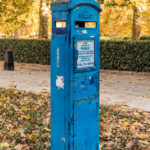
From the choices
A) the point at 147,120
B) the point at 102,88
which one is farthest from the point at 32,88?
the point at 147,120

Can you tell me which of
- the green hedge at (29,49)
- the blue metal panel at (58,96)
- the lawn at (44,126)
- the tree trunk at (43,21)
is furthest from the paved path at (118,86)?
the tree trunk at (43,21)

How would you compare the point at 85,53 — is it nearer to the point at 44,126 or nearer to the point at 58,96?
the point at 58,96

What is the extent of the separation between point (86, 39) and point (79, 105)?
777 millimetres

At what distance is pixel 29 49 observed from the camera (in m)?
19.3

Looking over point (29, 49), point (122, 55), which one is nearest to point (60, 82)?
point (122, 55)

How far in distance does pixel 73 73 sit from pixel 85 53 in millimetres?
307

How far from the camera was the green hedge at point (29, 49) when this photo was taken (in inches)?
722

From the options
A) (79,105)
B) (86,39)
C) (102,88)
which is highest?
(86,39)

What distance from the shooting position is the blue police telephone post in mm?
3916

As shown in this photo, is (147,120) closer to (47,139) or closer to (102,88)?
(47,139)

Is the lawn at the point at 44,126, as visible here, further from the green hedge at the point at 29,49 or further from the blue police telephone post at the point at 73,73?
the green hedge at the point at 29,49

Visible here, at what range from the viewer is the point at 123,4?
17.0m

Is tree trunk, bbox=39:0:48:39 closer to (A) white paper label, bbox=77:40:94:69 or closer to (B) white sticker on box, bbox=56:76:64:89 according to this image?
(A) white paper label, bbox=77:40:94:69

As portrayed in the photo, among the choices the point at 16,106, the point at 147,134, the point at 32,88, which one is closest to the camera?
the point at 147,134
